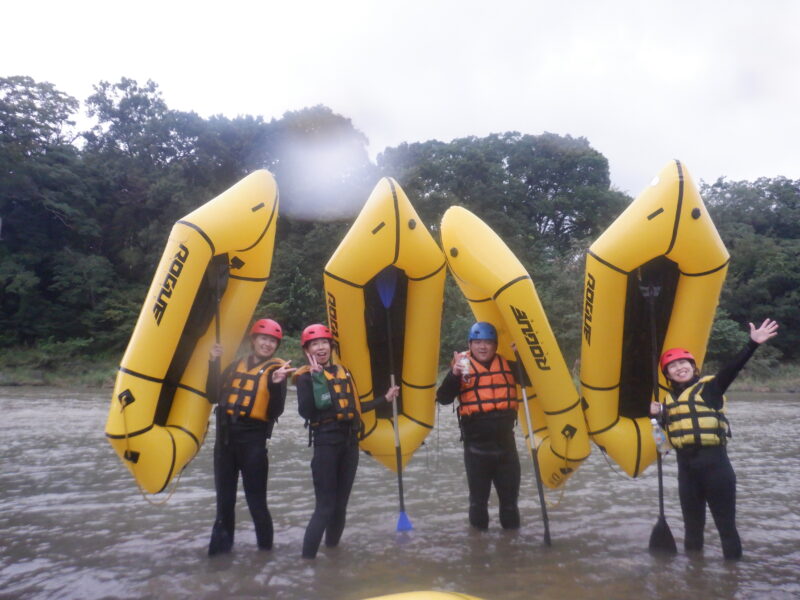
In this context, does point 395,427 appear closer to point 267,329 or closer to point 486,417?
point 486,417

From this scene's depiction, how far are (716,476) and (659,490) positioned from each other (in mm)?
560

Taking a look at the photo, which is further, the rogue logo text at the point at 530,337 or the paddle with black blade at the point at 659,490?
the rogue logo text at the point at 530,337

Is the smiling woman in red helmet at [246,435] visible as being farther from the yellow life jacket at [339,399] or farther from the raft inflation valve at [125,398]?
the raft inflation valve at [125,398]

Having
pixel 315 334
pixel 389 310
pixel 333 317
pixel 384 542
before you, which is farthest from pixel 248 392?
pixel 389 310

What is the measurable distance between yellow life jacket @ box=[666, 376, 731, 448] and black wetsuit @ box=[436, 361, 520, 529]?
0.97 meters

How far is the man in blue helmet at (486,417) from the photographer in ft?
13.4

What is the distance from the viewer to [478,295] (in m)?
4.69

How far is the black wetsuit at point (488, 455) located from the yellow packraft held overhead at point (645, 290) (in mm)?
679

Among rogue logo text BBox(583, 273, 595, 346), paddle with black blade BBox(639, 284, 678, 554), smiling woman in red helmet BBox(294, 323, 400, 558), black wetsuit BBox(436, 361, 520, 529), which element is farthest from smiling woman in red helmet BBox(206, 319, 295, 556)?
paddle with black blade BBox(639, 284, 678, 554)

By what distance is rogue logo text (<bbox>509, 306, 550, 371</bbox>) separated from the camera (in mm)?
4145

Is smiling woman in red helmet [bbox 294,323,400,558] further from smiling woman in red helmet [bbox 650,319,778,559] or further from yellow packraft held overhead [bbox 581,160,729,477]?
smiling woman in red helmet [bbox 650,319,778,559]

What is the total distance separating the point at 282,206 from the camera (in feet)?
86.0

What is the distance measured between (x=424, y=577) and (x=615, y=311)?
2.13 metres

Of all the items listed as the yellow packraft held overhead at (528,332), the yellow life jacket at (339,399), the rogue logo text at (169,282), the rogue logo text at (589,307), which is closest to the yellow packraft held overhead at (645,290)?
the rogue logo text at (589,307)
